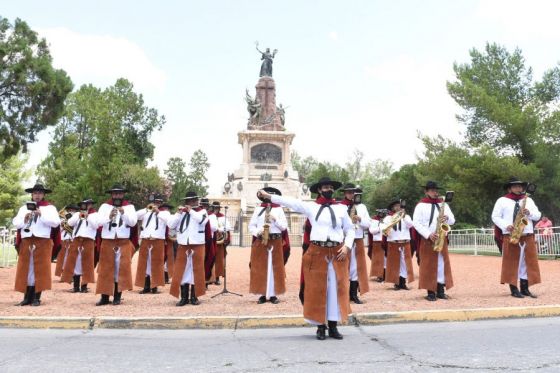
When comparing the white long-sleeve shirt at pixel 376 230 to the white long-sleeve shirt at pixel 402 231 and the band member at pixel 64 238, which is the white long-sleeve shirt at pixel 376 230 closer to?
the white long-sleeve shirt at pixel 402 231

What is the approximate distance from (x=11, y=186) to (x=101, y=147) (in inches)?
336

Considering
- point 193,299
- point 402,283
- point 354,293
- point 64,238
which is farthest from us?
point 64,238

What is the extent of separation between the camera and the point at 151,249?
1221cm

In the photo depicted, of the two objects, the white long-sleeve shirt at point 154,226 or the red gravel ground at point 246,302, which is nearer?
the red gravel ground at point 246,302

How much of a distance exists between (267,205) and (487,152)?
Answer: 830 inches

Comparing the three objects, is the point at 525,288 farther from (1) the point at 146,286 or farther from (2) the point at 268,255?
(1) the point at 146,286

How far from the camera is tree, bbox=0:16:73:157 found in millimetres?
15344

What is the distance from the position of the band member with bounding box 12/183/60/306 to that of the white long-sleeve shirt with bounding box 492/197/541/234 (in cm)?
856

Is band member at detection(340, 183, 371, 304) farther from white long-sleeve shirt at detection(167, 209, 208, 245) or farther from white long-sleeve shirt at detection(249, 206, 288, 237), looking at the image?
white long-sleeve shirt at detection(167, 209, 208, 245)

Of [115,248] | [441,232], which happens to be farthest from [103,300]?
[441,232]

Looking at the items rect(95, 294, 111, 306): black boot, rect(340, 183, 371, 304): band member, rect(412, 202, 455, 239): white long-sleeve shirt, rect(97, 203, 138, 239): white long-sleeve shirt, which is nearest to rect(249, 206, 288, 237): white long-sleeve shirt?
rect(340, 183, 371, 304): band member

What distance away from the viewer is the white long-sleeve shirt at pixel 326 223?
7152 mm

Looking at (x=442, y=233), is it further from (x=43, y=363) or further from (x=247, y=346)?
(x=43, y=363)

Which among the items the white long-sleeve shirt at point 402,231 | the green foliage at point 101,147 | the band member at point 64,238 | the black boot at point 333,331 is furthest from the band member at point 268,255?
the green foliage at point 101,147
